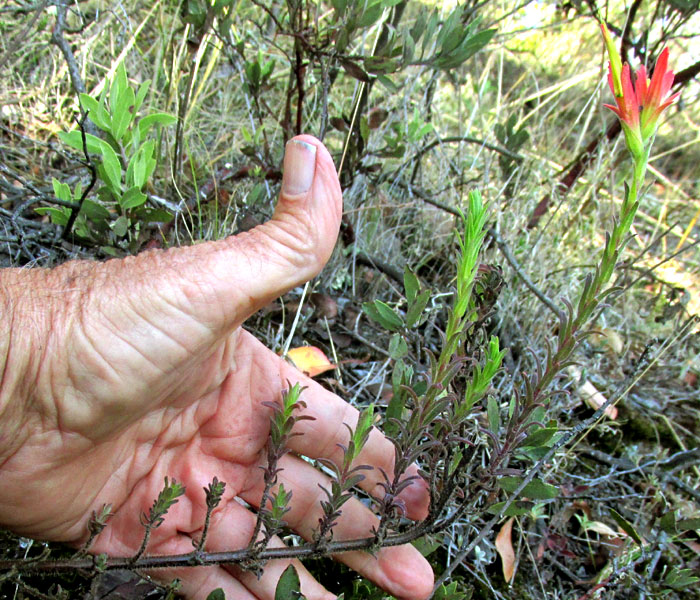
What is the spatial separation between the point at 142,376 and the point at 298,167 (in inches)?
23.5

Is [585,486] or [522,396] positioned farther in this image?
[585,486]

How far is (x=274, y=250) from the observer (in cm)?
139

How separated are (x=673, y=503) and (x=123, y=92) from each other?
241 centimetres

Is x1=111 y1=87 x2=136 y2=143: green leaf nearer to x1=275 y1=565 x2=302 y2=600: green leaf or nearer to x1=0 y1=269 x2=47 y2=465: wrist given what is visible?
x1=0 y1=269 x2=47 y2=465: wrist

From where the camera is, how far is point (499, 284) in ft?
4.36

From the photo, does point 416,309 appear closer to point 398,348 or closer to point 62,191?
point 398,348

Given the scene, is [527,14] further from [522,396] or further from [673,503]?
[522,396]

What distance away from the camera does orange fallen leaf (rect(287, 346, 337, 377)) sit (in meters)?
2.12

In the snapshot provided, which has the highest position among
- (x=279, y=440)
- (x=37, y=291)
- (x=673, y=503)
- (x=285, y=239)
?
(x=285, y=239)

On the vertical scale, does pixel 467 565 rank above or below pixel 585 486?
below

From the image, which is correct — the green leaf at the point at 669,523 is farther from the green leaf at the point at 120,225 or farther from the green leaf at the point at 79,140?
the green leaf at the point at 79,140

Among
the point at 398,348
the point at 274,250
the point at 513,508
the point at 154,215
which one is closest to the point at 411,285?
the point at 398,348

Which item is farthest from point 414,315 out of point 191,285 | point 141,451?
point 141,451

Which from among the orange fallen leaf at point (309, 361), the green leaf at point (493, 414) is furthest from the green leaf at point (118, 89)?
the green leaf at point (493, 414)
